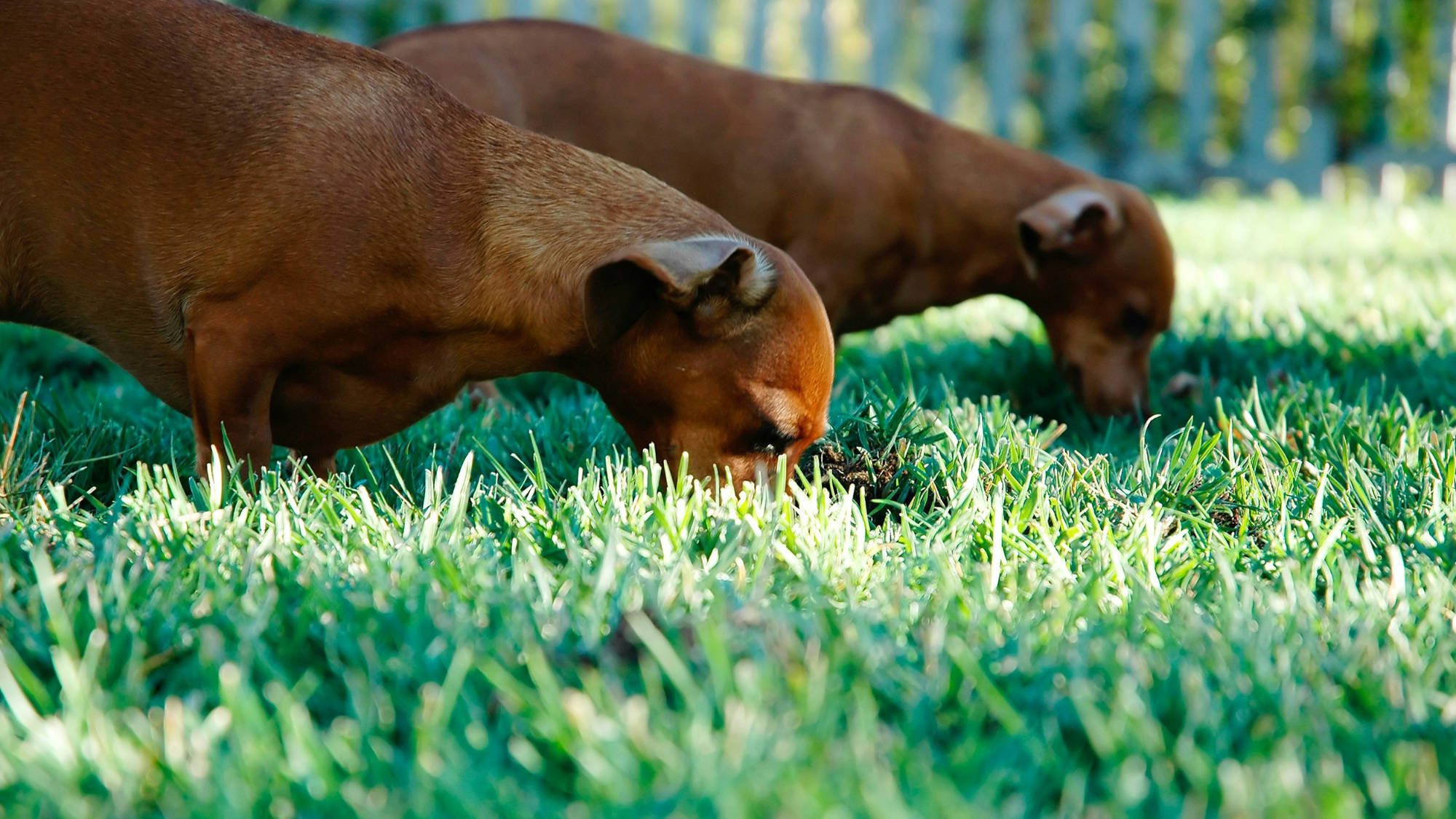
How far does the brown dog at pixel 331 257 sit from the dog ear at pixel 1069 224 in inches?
72.1

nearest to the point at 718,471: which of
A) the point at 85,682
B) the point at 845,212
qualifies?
the point at 85,682

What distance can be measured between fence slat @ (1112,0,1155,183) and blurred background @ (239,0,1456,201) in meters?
0.01

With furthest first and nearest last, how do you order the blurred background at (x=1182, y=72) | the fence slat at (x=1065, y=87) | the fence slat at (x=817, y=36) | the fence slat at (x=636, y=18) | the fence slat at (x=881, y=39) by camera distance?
the fence slat at (x=1065, y=87) → the blurred background at (x=1182, y=72) → the fence slat at (x=881, y=39) → the fence slat at (x=817, y=36) → the fence slat at (x=636, y=18)

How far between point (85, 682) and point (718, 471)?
1.41 metres

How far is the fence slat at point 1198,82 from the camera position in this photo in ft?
33.8

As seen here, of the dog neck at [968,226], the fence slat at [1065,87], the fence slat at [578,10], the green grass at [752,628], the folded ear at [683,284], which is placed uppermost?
the folded ear at [683,284]

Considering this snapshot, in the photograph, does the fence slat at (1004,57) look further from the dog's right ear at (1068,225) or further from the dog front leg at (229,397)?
the dog front leg at (229,397)

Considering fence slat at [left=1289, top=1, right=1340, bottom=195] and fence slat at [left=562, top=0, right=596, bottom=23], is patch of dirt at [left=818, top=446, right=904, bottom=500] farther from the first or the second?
fence slat at [left=1289, top=1, right=1340, bottom=195]

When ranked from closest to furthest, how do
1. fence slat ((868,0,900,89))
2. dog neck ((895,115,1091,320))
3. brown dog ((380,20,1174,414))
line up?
brown dog ((380,20,1174,414)) → dog neck ((895,115,1091,320)) → fence slat ((868,0,900,89))

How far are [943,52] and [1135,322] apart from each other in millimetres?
6448

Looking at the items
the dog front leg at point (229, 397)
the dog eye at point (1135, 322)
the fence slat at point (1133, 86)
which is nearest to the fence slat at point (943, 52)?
the fence slat at point (1133, 86)

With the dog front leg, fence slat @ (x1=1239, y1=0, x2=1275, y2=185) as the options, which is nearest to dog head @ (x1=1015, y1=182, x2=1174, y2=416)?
the dog front leg

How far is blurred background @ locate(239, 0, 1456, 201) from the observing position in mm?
10242

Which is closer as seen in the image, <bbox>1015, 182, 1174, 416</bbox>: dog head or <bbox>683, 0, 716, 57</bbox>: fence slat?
<bbox>1015, 182, 1174, 416</bbox>: dog head
